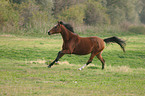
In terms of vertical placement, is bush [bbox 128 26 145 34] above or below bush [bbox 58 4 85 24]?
below

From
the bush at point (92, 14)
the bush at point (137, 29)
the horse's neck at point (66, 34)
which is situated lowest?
the bush at point (137, 29)

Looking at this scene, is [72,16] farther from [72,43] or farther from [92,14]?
[72,43]

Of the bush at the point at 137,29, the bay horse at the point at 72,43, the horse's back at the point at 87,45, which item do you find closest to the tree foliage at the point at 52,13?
the bush at the point at 137,29

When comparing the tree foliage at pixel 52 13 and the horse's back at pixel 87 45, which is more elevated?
the horse's back at pixel 87 45

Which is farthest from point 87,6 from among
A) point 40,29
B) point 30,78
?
point 30,78

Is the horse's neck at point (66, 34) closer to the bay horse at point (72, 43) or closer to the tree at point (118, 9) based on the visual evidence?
the bay horse at point (72, 43)

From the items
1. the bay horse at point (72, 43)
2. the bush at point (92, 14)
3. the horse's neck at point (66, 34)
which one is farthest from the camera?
the bush at point (92, 14)

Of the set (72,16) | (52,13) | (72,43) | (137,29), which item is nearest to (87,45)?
(72,43)

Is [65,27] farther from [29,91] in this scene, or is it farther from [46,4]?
[46,4]

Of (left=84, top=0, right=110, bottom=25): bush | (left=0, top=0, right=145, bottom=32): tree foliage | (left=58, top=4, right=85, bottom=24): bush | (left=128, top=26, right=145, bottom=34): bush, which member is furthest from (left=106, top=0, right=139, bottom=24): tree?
(left=58, top=4, right=85, bottom=24): bush

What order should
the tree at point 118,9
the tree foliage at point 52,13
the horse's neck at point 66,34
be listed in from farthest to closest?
the tree at point 118,9
the tree foliage at point 52,13
the horse's neck at point 66,34

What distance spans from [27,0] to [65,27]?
97.3 ft

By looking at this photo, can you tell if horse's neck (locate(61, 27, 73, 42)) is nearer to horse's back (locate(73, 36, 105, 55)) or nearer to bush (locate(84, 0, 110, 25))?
horse's back (locate(73, 36, 105, 55))

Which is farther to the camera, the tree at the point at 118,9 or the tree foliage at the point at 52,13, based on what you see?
the tree at the point at 118,9
